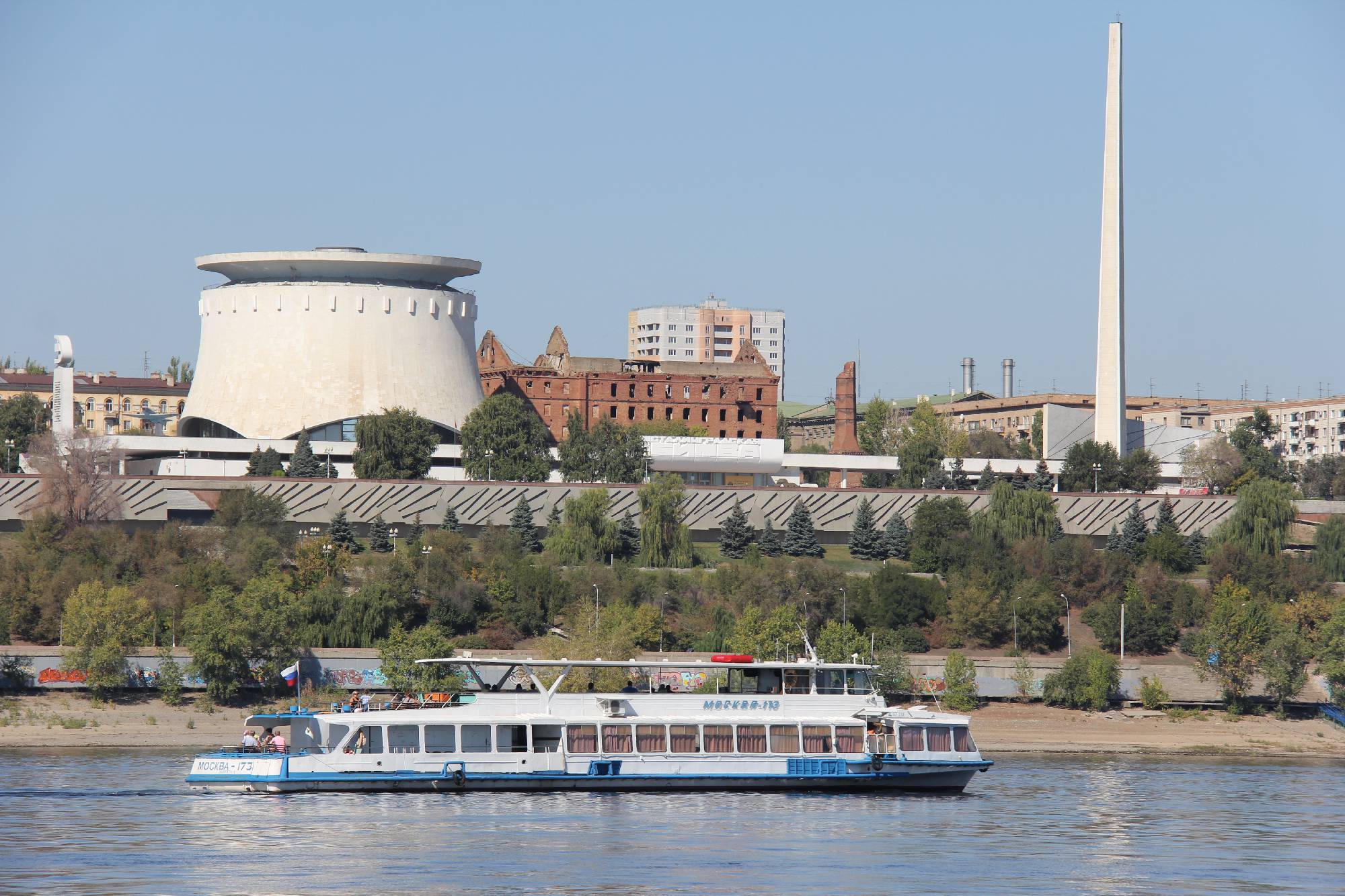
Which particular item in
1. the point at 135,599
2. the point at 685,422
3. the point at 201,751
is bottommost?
the point at 201,751

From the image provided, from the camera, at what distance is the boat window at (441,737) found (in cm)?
4853

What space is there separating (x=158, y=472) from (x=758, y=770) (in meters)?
76.5

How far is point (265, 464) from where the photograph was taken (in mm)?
114375

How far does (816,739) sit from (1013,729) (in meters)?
24.5

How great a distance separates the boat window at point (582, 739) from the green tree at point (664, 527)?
1880 inches

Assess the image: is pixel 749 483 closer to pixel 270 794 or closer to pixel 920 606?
pixel 920 606

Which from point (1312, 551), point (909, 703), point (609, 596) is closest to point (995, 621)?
point (909, 703)

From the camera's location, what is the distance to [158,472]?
384ft

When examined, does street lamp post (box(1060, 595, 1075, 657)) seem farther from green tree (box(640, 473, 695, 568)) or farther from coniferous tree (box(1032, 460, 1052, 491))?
coniferous tree (box(1032, 460, 1052, 491))

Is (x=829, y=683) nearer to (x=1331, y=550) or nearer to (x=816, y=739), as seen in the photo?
(x=816, y=739)

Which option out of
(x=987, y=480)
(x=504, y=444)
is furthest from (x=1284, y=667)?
(x=504, y=444)

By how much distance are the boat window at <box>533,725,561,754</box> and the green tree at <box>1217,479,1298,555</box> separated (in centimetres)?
6165

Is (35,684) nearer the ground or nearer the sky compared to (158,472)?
nearer the ground

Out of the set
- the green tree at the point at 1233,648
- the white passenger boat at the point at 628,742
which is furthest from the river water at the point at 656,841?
the green tree at the point at 1233,648
